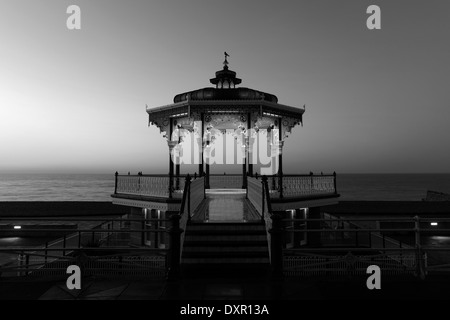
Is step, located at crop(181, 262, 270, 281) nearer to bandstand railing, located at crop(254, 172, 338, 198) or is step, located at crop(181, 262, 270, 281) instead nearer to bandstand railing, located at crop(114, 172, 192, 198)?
bandstand railing, located at crop(254, 172, 338, 198)

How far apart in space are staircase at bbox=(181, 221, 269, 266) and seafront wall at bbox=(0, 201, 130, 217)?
29841 millimetres

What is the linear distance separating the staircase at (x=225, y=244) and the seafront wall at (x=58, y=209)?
97.9 ft

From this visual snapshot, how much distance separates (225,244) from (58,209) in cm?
3870

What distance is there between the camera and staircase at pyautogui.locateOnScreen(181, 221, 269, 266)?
7.41 metres

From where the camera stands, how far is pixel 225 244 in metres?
7.89

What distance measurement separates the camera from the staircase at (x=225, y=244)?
741 cm

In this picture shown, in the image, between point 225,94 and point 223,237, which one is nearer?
point 223,237


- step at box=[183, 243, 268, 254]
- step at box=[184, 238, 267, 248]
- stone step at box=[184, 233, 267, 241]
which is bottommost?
step at box=[183, 243, 268, 254]

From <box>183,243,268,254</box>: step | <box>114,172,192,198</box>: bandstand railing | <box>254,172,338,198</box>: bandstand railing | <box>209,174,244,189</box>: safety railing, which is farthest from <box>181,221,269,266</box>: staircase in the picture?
<box>209,174,244,189</box>: safety railing

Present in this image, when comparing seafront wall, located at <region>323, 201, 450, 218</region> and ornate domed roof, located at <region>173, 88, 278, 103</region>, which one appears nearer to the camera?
ornate domed roof, located at <region>173, 88, 278, 103</region>

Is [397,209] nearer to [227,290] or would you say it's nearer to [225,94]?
[225,94]

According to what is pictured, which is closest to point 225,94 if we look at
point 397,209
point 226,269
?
point 226,269

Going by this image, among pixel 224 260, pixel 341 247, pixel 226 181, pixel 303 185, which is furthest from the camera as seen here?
pixel 226 181

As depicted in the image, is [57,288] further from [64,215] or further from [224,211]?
[64,215]
